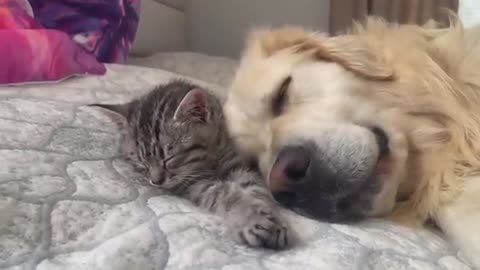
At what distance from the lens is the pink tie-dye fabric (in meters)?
1.57

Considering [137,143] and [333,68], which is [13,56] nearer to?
[137,143]

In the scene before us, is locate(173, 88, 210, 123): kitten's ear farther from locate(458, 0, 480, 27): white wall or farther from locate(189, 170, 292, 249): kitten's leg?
locate(458, 0, 480, 27): white wall

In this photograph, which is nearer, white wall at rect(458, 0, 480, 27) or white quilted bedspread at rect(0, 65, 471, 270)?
white quilted bedspread at rect(0, 65, 471, 270)

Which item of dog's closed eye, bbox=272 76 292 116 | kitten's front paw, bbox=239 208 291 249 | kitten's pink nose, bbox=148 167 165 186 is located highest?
dog's closed eye, bbox=272 76 292 116

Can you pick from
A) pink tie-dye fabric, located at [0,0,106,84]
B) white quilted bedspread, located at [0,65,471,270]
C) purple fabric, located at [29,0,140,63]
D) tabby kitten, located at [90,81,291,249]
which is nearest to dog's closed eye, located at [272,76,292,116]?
tabby kitten, located at [90,81,291,249]

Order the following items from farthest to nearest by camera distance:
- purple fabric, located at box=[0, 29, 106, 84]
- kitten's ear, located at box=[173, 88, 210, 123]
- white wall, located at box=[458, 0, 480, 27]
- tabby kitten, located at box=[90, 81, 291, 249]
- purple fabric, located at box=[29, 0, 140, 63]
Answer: white wall, located at box=[458, 0, 480, 27]
purple fabric, located at box=[29, 0, 140, 63]
purple fabric, located at box=[0, 29, 106, 84]
kitten's ear, located at box=[173, 88, 210, 123]
tabby kitten, located at box=[90, 81, 291, 249]

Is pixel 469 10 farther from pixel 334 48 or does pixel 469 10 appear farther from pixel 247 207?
pixel 247 207

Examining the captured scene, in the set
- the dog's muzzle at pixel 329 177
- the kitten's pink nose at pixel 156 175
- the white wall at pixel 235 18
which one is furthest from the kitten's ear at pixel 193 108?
the white wall at pixel 235 18

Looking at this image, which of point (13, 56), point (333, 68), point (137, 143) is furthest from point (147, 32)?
point (333, 68)

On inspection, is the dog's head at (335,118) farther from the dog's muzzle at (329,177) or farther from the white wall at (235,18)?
the white wall at (235,18)

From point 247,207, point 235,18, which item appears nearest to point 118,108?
point 247,207

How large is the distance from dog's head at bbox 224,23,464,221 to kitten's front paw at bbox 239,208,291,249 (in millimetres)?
93

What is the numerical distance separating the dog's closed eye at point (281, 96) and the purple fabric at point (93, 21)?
2.74ft

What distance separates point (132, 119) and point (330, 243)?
633 millimetres
